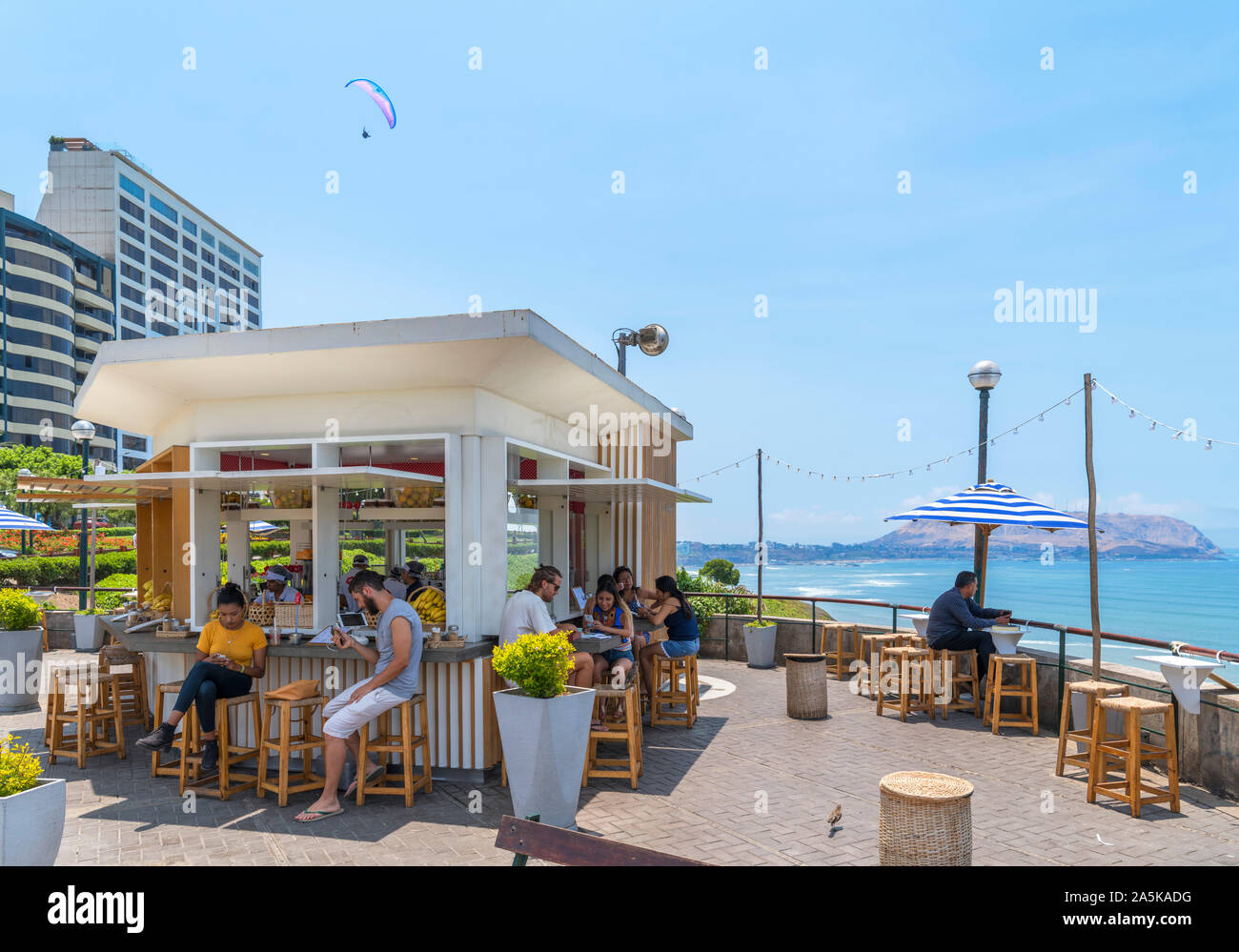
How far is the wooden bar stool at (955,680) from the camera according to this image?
8.82 m

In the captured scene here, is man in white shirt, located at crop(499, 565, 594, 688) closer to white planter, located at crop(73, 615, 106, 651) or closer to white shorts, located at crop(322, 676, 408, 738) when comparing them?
white shorts, located at crop(322, 676, 408, 738)

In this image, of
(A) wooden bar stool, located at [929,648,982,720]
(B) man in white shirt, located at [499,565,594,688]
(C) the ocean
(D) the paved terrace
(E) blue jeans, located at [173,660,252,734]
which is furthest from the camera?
(C) the ocean

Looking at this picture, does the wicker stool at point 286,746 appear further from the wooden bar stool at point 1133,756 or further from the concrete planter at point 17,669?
the wooden bar stool at point 1133,756

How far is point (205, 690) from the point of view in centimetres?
623

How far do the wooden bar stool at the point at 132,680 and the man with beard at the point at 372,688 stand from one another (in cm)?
320

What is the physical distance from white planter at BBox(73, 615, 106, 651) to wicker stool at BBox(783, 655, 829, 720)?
10.3 m

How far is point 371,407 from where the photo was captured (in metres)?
6.96

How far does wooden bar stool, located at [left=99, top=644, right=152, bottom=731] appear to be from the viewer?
795 centimetres

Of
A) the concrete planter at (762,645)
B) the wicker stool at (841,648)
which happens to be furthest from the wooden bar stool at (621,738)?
the concrete planter at (762,645)

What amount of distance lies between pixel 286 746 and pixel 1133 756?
5.82 m

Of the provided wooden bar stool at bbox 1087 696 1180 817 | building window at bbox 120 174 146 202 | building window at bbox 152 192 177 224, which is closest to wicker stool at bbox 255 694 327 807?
wooden bar stool at bbox 1087 696 1180 817
